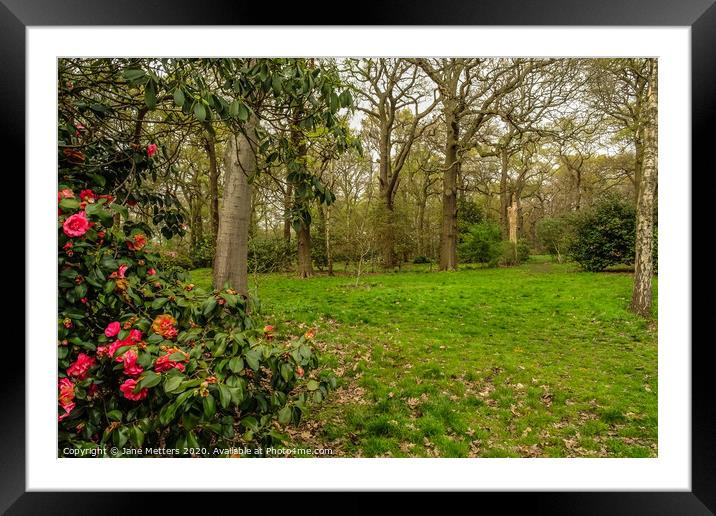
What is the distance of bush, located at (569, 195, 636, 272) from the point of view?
3.29 metres

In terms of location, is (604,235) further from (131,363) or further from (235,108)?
Result: (131,363)

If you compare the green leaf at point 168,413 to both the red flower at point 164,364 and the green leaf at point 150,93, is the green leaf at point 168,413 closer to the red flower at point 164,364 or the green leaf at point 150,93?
the red flower at point 164,364

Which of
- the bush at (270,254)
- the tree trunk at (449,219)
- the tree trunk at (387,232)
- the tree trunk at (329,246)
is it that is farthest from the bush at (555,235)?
the bush at (270,254)

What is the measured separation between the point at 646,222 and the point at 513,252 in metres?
1.21

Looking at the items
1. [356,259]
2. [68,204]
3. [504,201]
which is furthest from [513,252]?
[68,204]

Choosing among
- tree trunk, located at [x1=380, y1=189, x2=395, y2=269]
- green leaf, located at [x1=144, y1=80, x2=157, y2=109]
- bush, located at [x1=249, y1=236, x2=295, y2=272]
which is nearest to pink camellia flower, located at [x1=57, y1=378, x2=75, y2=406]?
green leaf, located at [x1=144, y1=80, x2=157, y2=109]

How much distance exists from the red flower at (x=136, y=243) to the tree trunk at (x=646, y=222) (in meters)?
3.18

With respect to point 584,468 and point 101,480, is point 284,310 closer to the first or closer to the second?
point 101,480

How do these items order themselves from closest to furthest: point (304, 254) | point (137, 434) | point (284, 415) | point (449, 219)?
point (137, 434)
point (284, 415)
point (304, 254)
point (449, 219)

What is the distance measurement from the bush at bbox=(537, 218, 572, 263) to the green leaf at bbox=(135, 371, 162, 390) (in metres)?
3.85
